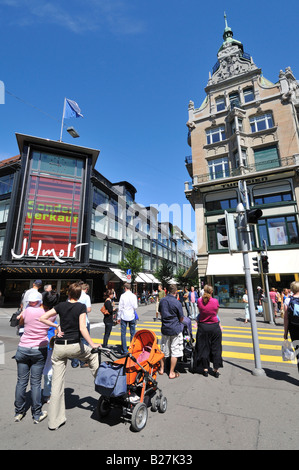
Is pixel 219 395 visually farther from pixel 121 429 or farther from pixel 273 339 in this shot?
pixel 273 339

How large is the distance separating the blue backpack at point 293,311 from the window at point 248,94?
25.7m

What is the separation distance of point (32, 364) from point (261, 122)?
26.6m

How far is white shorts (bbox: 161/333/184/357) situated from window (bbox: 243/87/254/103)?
2655 cm

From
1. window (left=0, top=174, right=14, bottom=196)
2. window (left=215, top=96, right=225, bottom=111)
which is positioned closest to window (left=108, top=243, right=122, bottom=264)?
window (left=0, top=174, right=14, bottom=196)

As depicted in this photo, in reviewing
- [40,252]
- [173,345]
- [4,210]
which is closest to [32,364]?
[173,345]

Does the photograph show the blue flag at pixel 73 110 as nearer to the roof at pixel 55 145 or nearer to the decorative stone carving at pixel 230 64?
the roof at pixel 55 145

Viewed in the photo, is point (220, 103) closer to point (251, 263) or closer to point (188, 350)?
point (251, 263)

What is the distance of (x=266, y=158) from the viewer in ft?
70.6

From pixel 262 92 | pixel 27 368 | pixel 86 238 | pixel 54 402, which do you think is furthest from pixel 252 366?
pixel 262 92

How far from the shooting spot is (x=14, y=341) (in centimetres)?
807

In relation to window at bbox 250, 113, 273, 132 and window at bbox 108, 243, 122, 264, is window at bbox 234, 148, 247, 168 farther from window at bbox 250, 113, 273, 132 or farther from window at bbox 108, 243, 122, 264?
window at bbox 108, 243, 122, 264

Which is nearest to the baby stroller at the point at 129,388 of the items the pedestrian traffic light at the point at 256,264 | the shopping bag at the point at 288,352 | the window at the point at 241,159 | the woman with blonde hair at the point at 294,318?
the shopping bag at the point at 288,352

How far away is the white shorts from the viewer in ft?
16.0

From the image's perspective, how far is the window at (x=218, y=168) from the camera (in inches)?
890
